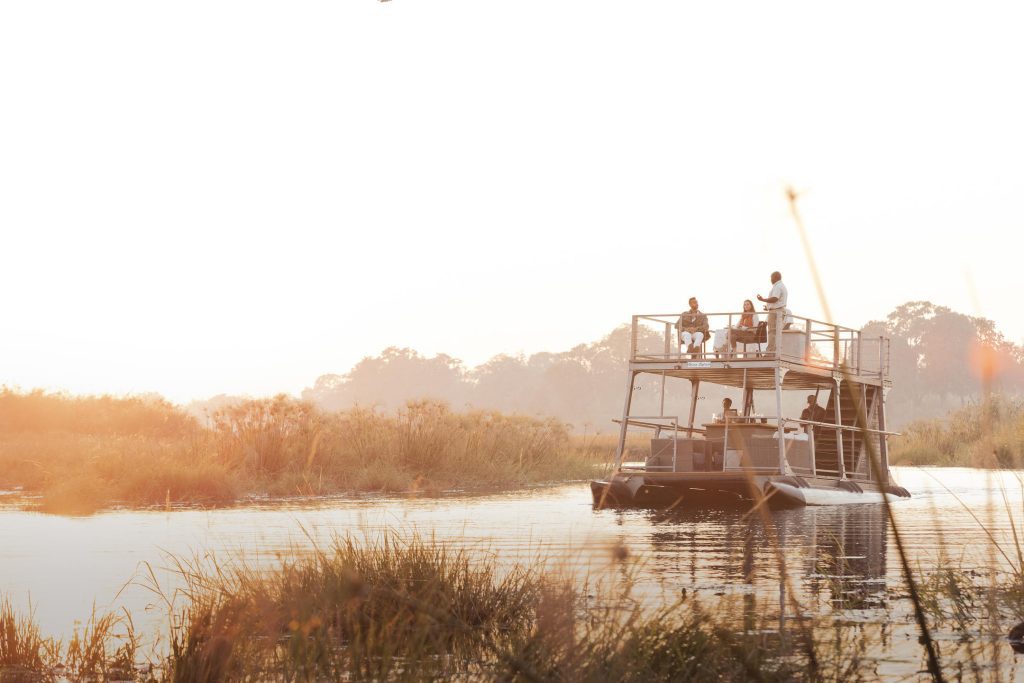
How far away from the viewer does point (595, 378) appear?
155125 millimetres

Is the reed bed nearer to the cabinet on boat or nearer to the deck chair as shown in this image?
the deck chair

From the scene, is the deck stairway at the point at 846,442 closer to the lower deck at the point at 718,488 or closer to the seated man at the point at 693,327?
the lower deck at the point at 718,488

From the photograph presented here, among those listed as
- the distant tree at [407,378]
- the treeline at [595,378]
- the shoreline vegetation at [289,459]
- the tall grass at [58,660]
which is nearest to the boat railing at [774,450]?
the shoreline vegetation at [289,459]

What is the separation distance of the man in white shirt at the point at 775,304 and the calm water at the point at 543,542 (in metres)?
3.48

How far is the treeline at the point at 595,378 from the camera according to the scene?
132 metres

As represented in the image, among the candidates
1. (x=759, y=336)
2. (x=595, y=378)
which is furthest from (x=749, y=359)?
(x=595, y=378)

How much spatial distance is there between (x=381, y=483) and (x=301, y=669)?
2366 centimetres

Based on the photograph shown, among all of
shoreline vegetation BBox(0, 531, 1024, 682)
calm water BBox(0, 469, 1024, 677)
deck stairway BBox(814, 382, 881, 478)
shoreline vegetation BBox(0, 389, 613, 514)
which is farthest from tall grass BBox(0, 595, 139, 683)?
deck stairway BBox(814, 382, 881, 478)

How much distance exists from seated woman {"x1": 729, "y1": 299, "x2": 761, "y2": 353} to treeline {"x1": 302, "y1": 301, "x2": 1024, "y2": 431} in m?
78.9

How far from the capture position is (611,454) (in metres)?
52.5

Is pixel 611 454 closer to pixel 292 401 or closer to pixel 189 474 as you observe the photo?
pixel 292 401

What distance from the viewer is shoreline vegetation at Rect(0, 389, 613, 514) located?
Result: 2636 cm

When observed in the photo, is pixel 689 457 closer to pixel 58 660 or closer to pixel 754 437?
pixel 754 437

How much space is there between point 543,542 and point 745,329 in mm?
11353
